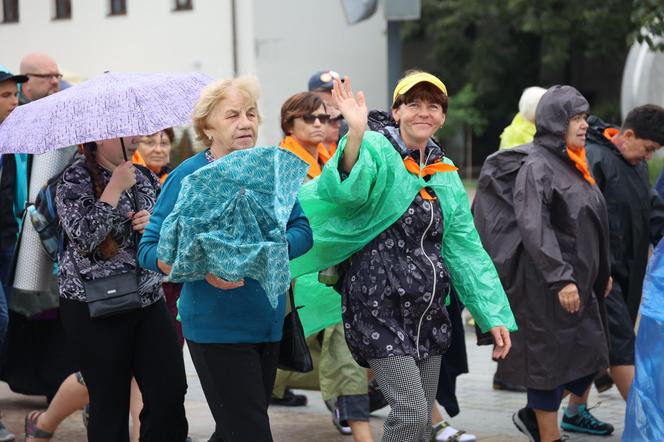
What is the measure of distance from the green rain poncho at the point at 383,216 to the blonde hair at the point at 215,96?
406 millimetres

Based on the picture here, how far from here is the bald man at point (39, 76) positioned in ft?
26.2

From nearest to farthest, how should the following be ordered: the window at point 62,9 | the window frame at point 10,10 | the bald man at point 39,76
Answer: the bald man at point 39,76
the window at point 62,9
the window frame at point 10,10

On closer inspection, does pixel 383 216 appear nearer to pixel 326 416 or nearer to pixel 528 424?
pixel 528 424

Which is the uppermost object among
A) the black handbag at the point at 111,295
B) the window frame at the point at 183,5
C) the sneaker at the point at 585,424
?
the window frame at the point at 183,5

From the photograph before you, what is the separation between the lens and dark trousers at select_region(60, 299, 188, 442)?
16.3 ft

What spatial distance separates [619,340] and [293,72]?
27.9m

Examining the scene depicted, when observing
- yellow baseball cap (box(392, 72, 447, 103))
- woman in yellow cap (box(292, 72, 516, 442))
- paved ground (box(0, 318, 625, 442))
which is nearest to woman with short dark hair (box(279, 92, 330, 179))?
paved ground (box(0, 318, 625, 442))

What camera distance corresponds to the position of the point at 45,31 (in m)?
36.0

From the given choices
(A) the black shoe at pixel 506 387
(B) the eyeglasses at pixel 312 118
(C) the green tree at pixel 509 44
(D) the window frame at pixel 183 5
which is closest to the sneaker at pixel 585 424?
(A) the black shoe at pixel 506 387

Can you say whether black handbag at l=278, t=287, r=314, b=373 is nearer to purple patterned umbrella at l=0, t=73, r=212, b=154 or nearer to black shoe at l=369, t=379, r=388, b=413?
purple patterned umbrella at l=0, t=73, r=212, b=154

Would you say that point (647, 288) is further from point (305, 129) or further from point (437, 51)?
point (437, 51)

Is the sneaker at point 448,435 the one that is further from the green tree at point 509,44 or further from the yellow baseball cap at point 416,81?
the green tree at point 509,44

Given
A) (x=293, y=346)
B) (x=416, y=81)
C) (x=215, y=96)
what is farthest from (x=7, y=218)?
(x=416, y=81)

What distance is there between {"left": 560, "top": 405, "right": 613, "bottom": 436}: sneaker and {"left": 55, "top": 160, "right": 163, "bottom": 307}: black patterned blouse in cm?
292
